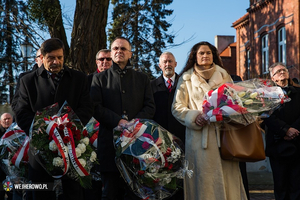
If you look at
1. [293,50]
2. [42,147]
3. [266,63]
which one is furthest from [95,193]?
[266,63]

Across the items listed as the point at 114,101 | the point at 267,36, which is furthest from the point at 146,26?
the point at 114,101

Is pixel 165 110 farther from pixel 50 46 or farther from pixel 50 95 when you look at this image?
pixel 50 46

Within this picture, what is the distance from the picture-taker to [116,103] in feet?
17.6

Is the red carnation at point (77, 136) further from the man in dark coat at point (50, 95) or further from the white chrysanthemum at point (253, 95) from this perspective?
the white chrysanthemum at point (253, 95)

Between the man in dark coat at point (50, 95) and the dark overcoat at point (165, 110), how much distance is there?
2086 mm

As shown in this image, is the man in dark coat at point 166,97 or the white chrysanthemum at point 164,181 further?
the man in dark coat at point 166,97

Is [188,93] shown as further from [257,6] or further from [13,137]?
[257,6]

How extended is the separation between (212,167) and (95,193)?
2.13m

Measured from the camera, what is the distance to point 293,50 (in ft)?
76.1

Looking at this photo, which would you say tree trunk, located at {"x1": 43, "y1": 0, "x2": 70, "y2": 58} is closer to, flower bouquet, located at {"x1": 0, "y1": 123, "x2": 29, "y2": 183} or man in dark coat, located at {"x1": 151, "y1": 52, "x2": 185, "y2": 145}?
man in dark coat, located at {"x1": 151, "y1": 52, "x2": 185, "y2": 145}

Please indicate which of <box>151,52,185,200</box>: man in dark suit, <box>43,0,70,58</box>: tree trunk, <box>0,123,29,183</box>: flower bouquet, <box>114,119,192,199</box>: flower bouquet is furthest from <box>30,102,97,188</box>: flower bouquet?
<box>43,0,70,58</box>: tree trunk

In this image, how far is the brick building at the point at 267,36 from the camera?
23.3 m

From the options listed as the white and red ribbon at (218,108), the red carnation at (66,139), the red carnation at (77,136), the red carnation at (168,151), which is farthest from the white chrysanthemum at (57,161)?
the white and red ribbon at (218,108)

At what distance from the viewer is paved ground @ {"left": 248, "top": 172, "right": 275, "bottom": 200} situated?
879 centimetres
